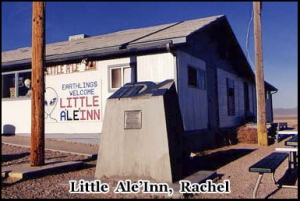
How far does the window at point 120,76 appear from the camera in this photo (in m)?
12.7

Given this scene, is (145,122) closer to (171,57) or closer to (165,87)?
(165,87)

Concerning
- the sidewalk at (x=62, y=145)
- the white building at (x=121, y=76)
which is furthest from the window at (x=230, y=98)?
the sidewalk at (x=62, y=145)

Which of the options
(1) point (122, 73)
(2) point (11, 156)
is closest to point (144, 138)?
(2) point (11, 156)

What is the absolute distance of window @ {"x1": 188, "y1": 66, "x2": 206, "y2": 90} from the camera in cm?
1365

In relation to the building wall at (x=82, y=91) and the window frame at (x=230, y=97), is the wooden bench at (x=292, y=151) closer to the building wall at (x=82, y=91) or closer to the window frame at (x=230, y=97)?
the building wall at (x=82, y=91)

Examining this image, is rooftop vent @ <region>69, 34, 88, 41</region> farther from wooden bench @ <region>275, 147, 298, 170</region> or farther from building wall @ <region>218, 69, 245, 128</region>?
wooden bench @ <region>275, 147, 298, 170</region>

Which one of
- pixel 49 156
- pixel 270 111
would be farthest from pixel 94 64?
pixel 270 111

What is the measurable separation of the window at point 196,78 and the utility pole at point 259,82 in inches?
88.6

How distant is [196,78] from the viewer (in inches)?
557

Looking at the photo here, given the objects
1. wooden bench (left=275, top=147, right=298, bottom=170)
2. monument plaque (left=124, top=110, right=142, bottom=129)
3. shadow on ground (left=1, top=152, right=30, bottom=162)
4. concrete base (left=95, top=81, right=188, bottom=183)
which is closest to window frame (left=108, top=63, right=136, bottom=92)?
shadow on ground (left=1, top=152, right=30, bottom=162)

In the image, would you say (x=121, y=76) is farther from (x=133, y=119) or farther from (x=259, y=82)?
(x=133, y=119)

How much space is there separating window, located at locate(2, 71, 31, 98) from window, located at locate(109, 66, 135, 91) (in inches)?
174

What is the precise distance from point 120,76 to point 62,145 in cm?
340

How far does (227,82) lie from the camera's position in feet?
A: 61.9
